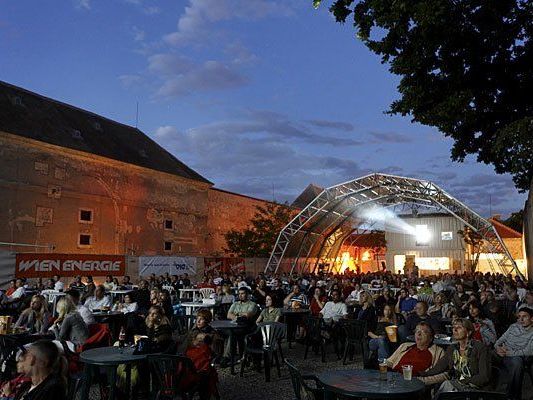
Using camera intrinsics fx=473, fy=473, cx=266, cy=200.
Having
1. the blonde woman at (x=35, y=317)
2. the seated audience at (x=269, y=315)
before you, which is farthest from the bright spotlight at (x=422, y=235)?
the blonde woman at (x=35, y=317)

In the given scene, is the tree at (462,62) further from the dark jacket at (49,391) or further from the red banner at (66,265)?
the red banner at (66,265)

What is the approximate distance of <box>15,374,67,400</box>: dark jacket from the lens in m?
3.46

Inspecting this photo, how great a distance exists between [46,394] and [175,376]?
2.24m

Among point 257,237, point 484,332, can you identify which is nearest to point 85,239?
point 257,237

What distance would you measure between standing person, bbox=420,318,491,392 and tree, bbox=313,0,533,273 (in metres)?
7.94

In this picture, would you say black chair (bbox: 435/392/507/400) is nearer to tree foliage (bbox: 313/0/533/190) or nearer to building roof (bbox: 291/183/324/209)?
tree foliage (bbox: 313/0/533/190)

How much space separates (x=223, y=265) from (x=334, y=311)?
1862 cm

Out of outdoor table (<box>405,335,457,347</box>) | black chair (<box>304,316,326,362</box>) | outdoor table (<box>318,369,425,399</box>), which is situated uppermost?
outdoor table (<box>318,369,425,399</box>)

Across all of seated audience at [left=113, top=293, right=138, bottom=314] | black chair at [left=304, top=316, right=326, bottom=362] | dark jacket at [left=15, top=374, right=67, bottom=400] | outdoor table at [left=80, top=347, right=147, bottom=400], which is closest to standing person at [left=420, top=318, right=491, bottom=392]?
outdoor table at [left=80, top=347, right=147, bottom=400]

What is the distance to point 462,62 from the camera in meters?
14.4

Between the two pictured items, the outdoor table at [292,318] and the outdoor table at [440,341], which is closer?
the outdoor table at [440,341]

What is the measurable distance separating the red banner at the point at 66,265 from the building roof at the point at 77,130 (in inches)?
322

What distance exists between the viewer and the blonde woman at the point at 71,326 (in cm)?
704

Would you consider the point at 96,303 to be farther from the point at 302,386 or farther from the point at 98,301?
the point at 302,386
